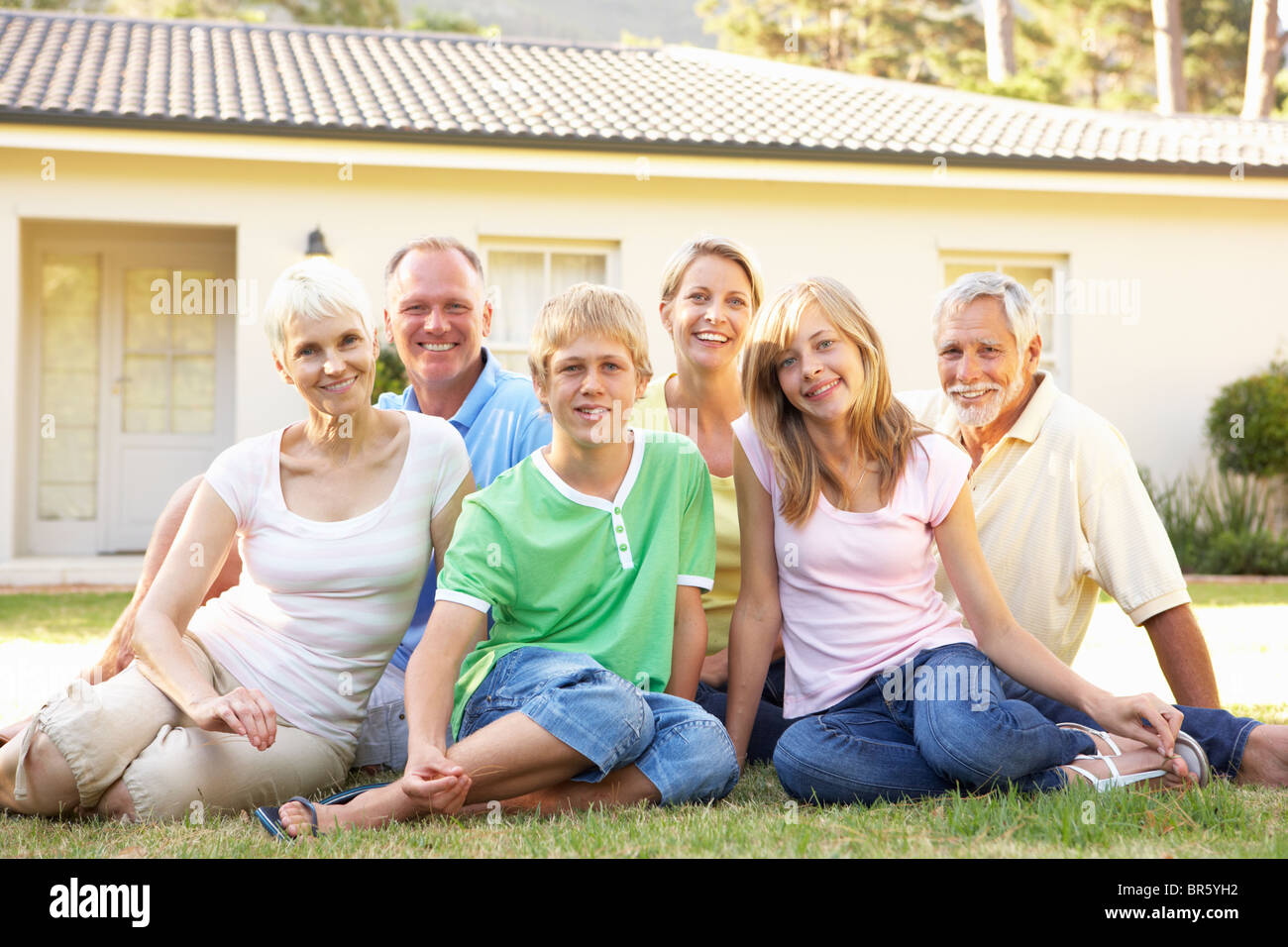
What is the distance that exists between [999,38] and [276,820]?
963 inches

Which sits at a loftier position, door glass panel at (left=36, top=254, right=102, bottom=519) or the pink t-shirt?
door glass panel at (left=36, top=254, right=102, bottom=519)

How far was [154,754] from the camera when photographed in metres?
2.68

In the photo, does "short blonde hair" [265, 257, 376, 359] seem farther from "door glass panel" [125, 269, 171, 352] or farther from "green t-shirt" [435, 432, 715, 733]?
"door glass panel" [125, 269, 171, 352]

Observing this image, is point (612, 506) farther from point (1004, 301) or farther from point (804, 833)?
point (1004, 301)

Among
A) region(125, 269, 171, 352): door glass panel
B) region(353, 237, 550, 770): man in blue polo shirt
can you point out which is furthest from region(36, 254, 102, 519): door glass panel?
region(353, 237, 550, 770): man in blue polo shirt

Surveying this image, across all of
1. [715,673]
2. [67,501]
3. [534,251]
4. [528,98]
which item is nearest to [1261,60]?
[528,98]

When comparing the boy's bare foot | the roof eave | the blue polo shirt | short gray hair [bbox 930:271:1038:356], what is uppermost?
the roof eave

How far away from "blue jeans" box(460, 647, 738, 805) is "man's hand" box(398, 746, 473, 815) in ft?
0.71

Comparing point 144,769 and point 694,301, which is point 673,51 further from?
point 144,769

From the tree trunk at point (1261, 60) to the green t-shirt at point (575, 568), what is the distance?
21359mm

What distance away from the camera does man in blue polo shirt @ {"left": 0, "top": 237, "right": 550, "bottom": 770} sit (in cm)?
353

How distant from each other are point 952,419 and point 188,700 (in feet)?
7.27
